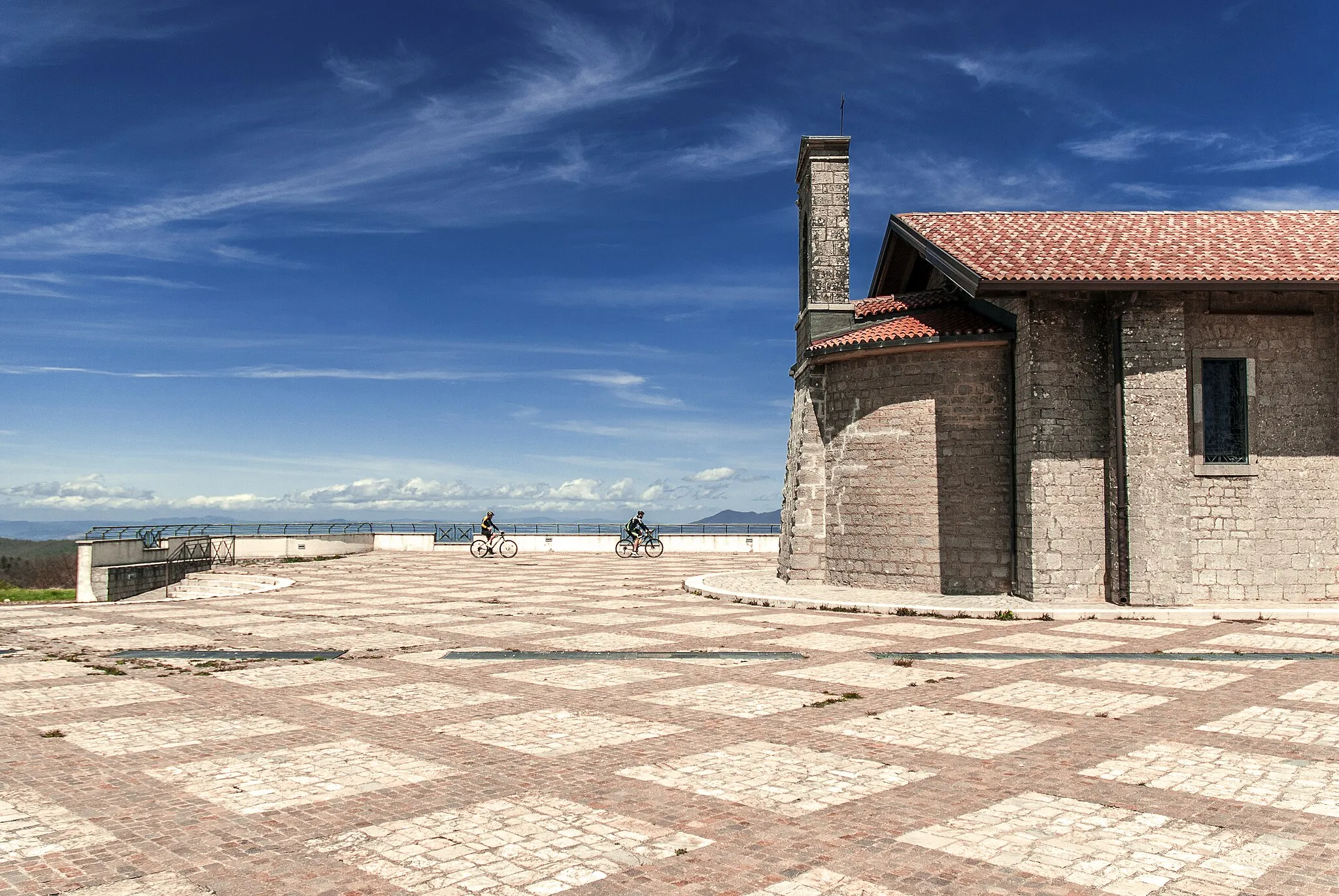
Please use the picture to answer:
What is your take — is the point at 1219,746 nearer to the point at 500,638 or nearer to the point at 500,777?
the point at 500,777

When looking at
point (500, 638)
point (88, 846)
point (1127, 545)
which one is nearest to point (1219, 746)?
point (88, 846)

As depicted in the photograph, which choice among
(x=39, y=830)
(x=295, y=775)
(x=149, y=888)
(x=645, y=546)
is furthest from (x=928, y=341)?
(x=645, y=546)

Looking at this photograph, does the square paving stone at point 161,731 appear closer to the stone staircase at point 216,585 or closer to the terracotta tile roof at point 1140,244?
the terracotta tile roof at point 1140,244

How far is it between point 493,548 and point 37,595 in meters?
14.8

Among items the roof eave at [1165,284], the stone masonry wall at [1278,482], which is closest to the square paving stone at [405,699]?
the roof eave at [1165,284]

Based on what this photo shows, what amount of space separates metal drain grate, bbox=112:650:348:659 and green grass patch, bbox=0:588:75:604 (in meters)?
20.0

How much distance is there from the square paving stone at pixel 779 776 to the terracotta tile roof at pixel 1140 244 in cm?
1199

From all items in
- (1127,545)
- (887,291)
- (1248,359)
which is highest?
(887,291)

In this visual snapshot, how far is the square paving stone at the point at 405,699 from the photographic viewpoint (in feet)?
26.2

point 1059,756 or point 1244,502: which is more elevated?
point 1244,502

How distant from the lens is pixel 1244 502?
55.5 ft

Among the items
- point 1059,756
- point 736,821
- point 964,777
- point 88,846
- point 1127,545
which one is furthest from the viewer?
point 1127,545

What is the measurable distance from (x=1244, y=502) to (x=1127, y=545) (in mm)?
2516

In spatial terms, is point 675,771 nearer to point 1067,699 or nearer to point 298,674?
point 1067,699
